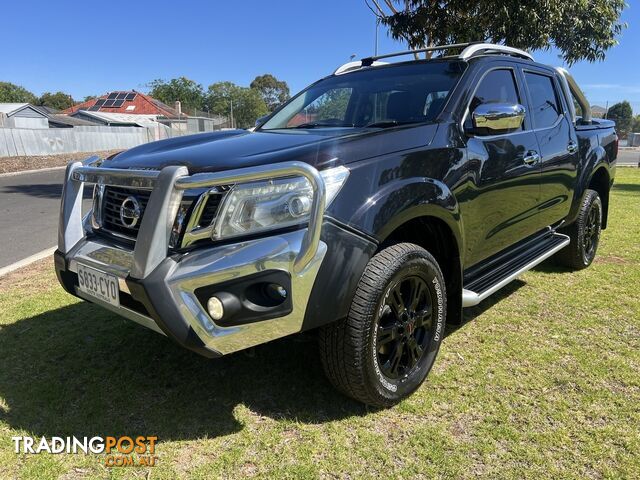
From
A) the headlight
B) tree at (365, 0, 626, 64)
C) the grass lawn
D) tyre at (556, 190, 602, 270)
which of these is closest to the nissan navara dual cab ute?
the headlight

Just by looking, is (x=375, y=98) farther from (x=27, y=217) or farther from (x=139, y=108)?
(x=139, y=108)

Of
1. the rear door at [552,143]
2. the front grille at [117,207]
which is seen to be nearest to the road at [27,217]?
the front grille at [117,207]

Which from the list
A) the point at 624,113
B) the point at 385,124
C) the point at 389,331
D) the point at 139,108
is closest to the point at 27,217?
the point at 385,124

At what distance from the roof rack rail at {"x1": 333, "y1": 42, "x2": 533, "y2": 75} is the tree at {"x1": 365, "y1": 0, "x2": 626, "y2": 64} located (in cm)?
546

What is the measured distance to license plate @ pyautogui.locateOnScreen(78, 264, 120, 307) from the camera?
217 centimetres

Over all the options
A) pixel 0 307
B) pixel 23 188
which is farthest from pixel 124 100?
pixel 0 307

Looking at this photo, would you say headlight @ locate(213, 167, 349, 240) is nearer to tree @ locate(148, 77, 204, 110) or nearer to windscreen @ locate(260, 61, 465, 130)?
windscreen @ locate(260, 61, 465, 130)

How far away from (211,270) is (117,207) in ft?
2.71

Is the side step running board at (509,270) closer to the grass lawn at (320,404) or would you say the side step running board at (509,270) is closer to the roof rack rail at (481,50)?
the grass lawn at (320,404)

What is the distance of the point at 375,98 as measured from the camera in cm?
332

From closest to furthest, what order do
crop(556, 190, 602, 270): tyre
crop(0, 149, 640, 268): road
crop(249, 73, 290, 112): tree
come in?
crop(556, 190, 602, 270): tyre, crop(0, 149, 640, 268): road, crop(249, 73, 290, 112): tree

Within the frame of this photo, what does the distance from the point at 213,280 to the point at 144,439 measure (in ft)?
3.20

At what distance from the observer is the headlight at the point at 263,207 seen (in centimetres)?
198

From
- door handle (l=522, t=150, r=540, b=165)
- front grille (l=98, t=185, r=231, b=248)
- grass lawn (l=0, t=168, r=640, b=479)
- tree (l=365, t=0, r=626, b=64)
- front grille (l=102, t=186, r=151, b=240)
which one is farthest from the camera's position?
tree (l=365, t=0, r=626, b=64)
